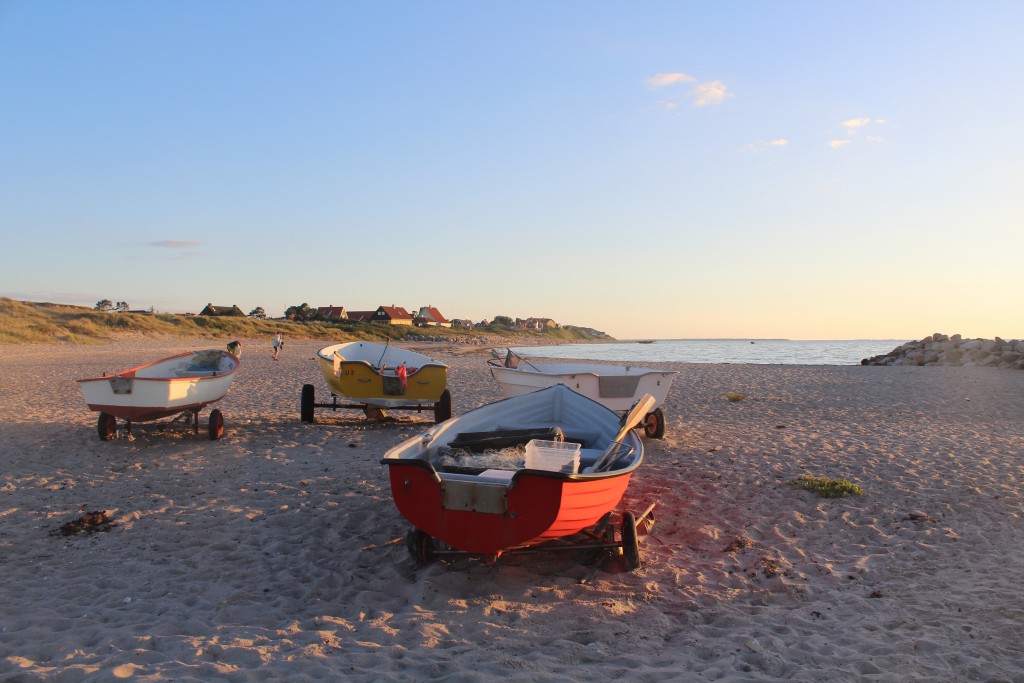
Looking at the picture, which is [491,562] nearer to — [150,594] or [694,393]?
[150,594]

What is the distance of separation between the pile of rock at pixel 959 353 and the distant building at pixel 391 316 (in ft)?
228

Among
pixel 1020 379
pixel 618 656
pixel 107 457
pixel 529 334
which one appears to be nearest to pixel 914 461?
pixel 618 656

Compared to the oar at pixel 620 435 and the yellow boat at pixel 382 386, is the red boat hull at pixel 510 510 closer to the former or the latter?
the oar at pixel 620 435

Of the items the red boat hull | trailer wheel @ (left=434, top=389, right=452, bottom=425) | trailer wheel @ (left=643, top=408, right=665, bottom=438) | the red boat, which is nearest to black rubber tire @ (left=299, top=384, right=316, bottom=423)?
trailer wheel @ (left=434, top=389, right=452, bottom=425)

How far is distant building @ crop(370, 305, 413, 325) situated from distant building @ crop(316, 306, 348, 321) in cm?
456

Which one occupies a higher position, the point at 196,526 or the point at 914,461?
the point at 914,461

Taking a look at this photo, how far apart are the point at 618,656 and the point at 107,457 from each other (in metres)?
8.13

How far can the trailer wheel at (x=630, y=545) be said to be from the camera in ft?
18.0

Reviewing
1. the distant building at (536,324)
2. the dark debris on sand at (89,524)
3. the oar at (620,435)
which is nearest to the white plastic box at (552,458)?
the oar at (620,435)

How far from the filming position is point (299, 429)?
11617mm

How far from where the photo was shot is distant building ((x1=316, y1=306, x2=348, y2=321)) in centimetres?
9306

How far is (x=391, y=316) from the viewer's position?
9531 cm

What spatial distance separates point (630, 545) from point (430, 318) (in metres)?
100

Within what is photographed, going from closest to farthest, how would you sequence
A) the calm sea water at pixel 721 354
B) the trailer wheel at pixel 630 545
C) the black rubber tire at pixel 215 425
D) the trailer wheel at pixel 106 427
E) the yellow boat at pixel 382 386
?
the trailer wheel at pixel 630 545 → the trailer wheel at pixel 106 427 → the black rubber tire at pixel 215 425 → the yellow boat at pixel 382 386 → the calm sea water at pixel 721 354
